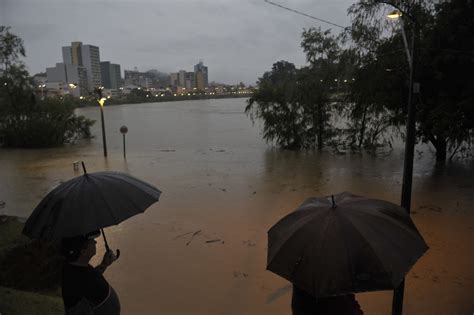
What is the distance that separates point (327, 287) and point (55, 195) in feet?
6.63

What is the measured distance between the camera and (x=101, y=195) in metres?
2.85

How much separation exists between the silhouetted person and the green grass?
9.13 feet

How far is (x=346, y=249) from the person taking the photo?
2115 millimetres

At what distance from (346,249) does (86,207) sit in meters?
1.76

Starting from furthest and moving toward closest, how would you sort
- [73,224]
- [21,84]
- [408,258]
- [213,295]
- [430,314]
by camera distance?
[21,84] < [213,295] < [430,314] < [73,224] < [408,258]

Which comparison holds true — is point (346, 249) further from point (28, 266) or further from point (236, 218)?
point (236, 218)

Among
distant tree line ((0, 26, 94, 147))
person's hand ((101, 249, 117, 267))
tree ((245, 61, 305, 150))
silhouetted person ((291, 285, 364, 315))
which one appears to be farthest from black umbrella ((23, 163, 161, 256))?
distant tree line ((0, 26, 94, 147))

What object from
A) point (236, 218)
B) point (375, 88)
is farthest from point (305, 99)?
point (236, 218)

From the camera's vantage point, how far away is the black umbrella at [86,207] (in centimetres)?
260

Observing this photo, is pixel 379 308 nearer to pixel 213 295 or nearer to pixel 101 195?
pixel 213 295

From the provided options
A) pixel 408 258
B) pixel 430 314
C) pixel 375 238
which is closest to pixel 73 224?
pixel 375 238

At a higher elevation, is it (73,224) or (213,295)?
(73,224)

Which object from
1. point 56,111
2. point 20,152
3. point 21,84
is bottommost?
point 20,152

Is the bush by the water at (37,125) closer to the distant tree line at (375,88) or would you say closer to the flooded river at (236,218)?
the flooded river at (236,218)
